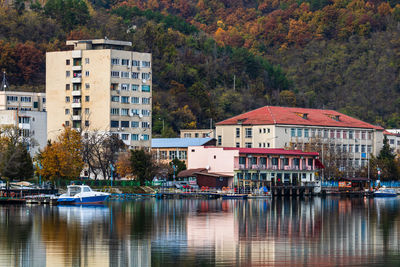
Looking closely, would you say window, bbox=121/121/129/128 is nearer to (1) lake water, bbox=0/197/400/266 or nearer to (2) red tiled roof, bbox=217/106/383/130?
(2) red tiled roof, bbox=217/106/383/130

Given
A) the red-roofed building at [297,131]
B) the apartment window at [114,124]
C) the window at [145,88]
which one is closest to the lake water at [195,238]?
the apartment window at [114,124]

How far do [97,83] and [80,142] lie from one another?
2680cm

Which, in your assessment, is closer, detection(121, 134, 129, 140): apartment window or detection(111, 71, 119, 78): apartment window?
detection(111, 71, 119, 78): apartment window

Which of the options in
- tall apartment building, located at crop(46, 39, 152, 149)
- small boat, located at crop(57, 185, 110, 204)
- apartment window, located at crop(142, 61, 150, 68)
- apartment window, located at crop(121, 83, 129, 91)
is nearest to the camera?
small boat, located at crop(57, 185, 110, 204)

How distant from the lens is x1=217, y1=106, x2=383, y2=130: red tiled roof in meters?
159

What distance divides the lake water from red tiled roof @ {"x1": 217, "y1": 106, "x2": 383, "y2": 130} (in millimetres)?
75795

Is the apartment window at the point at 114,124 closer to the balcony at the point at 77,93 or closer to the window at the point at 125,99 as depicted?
the window at the point at 125,99

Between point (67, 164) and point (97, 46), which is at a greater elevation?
point (97, 46)

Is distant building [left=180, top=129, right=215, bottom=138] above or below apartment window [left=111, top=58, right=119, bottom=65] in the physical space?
below

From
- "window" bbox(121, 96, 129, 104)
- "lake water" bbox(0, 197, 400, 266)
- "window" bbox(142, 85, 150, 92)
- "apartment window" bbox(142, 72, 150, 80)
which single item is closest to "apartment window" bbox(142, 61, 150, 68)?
"apartment window" bbox(142, 72, 150, 80)

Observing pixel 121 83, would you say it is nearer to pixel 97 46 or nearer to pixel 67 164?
pixel 97 46

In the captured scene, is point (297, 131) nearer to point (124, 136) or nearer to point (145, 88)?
point (145, 88)

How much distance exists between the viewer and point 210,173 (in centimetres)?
13888

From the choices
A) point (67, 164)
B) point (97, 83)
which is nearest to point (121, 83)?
point (97, 83)
